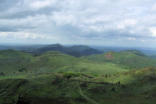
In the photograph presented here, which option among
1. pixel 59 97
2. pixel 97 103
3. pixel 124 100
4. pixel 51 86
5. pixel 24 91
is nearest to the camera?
pixel 97 103

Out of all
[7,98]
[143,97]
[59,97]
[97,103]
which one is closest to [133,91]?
[143,97]

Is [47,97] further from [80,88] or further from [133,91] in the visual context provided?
[133,91]

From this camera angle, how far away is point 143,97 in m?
160

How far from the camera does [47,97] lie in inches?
6457

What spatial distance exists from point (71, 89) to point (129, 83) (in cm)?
7119

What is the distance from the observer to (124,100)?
15350 centimetres

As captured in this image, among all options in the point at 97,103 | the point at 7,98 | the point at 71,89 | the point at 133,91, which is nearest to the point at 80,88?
the point at 71,89

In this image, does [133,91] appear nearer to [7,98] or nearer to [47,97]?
[47,97]

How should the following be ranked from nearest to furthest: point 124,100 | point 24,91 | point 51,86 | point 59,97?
point 124,100 < point 59,97 < point 24,91 < point 51,86

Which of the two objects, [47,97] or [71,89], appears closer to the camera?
[47,97]

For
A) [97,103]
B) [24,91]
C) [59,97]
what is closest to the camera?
[97,103]

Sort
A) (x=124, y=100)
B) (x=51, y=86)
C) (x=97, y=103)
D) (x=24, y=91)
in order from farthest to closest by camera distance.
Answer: (x=51, y=86)
(x=24, y=91)
(x=124, y=100)
(x=97, y=103)

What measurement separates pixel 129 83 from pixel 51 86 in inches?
3670

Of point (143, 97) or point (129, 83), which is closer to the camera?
point (143, 97)
